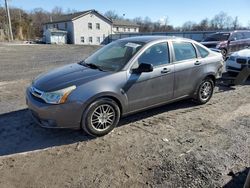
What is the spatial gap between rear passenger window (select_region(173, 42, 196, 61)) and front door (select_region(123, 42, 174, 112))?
28cm

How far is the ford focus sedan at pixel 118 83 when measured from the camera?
388 cm

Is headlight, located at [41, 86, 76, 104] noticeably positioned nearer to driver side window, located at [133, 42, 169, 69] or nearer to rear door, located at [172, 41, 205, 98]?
driver side window, located at [133, 42, 169, 69]

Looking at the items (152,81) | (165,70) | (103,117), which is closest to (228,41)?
(165,70)

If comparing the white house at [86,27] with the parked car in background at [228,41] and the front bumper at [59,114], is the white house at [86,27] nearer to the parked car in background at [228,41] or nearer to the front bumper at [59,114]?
the parked car in background at [228,41]

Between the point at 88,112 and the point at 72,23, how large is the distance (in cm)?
5530

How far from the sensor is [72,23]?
2183 inches

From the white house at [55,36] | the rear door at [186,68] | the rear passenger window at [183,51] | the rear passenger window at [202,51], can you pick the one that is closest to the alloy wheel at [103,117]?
the rear door at [186,68]

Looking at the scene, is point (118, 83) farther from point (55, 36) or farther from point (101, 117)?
point (55, 36)

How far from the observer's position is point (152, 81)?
4637 millimetres

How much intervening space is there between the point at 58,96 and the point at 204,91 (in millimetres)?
3601

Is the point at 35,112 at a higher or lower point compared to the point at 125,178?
higher

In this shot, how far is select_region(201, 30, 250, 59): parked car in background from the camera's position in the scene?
14148 millimetres

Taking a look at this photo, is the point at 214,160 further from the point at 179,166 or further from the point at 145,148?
the point at 145,148

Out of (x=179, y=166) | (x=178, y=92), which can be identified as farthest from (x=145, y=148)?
(x=178, y=92)
